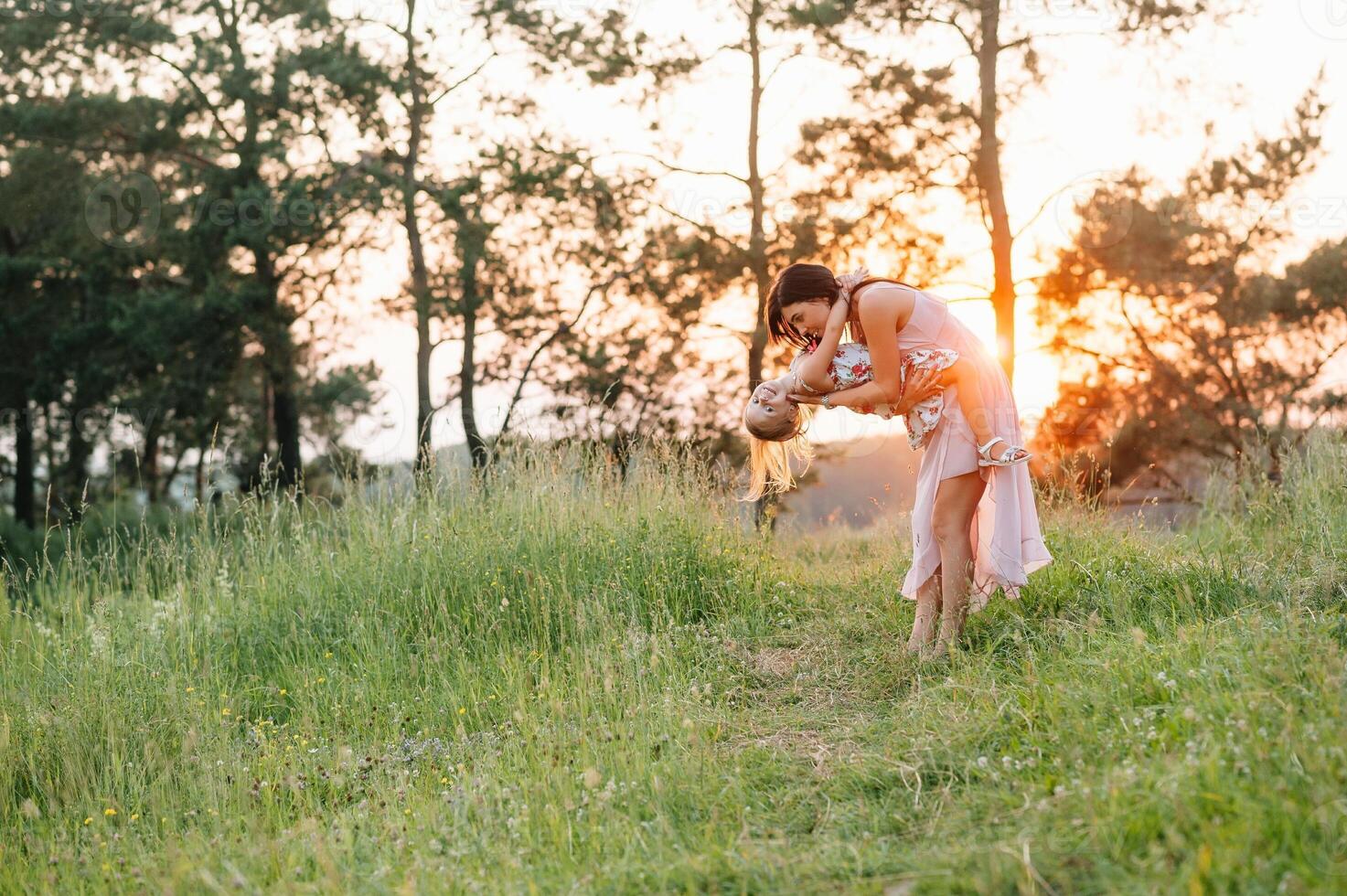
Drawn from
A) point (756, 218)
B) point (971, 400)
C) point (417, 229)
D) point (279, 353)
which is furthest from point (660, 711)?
point (279, 353)

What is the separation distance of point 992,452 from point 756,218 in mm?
10747

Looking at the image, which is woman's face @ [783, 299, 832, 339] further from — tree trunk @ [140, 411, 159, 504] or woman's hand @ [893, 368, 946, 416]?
tree trunk @ [140, 411, 159, 504]

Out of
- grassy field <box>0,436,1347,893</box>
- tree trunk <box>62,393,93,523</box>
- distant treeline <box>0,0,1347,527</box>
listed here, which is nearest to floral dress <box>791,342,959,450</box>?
grassy field <box>0,436,1347,893</box>

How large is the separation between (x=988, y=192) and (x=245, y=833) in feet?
39.3

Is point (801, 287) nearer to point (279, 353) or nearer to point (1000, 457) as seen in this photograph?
point (1000, 457)

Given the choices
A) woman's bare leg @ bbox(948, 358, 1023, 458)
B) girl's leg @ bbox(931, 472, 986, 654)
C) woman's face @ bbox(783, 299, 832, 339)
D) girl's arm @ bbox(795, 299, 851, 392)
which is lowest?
girl's leg @ bbox(931, 472, 986, 654)

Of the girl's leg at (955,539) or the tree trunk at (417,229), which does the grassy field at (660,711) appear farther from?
the tree trunk at (417,229)

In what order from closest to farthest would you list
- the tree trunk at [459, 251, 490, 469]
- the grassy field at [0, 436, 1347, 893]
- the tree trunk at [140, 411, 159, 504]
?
the grassy field at [0, 436, 1347, 893], the tree trunk at [459, 251, 490, 469], the tree trunk at [140, 411, 159, 504]

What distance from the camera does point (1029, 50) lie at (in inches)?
533

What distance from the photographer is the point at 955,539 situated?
14.8 ft

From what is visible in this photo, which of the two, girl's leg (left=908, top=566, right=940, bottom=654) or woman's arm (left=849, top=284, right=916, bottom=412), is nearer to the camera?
woman's arm (left=849, top=284, right=916, bottom=412)

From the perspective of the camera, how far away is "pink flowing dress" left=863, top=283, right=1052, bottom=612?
4504 mm

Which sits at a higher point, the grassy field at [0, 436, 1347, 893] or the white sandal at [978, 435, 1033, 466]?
the white sandal at [978, 435, 1033, 466]

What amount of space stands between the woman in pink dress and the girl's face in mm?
54
